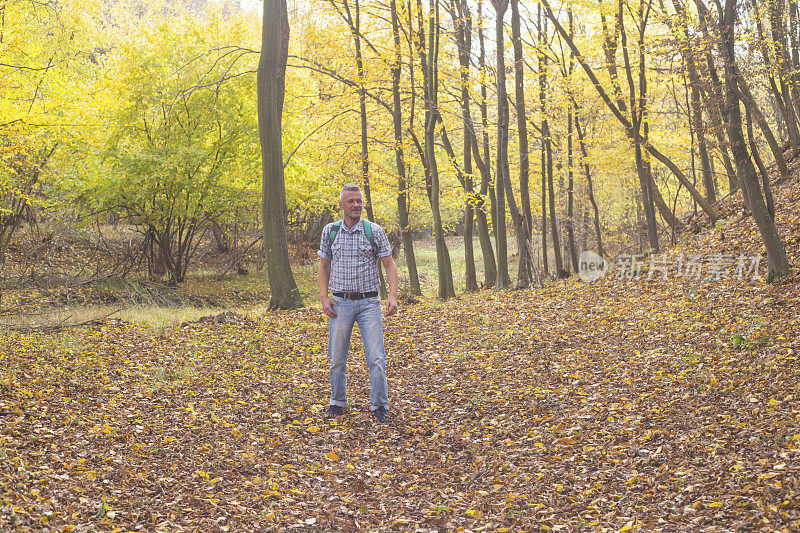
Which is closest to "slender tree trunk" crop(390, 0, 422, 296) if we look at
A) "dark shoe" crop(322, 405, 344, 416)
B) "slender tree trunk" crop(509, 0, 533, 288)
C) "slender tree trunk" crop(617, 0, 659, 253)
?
"slender tree trunk" crop(509, 0, 533, 288)

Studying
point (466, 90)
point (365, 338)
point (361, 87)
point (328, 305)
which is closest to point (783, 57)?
point (466, 90)

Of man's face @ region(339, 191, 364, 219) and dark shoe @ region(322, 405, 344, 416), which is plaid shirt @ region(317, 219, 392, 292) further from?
dark shoe @ region(322, 405, 344, 416)

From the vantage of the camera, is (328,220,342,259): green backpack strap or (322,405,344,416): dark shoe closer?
(328,220,342,259): green backpack strap

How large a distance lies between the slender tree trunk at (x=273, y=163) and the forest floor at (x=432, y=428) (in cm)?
263

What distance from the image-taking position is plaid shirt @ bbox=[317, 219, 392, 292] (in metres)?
6.02

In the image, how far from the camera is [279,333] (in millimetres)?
10305

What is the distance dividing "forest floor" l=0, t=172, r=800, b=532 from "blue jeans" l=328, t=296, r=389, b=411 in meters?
0.41

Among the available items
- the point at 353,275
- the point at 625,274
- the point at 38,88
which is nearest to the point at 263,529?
the point at 353,275

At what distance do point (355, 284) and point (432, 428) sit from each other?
1.64 m

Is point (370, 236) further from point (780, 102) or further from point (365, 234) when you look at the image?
point (780, 102)

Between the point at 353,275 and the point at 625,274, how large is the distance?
10.0 metres

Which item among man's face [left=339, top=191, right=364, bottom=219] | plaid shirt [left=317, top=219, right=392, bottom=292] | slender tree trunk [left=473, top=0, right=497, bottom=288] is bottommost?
plaid shirt [left=317, top=219, right=392, bottom=292]

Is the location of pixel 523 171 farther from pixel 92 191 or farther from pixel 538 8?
pixel 92 191

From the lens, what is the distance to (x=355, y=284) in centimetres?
601
